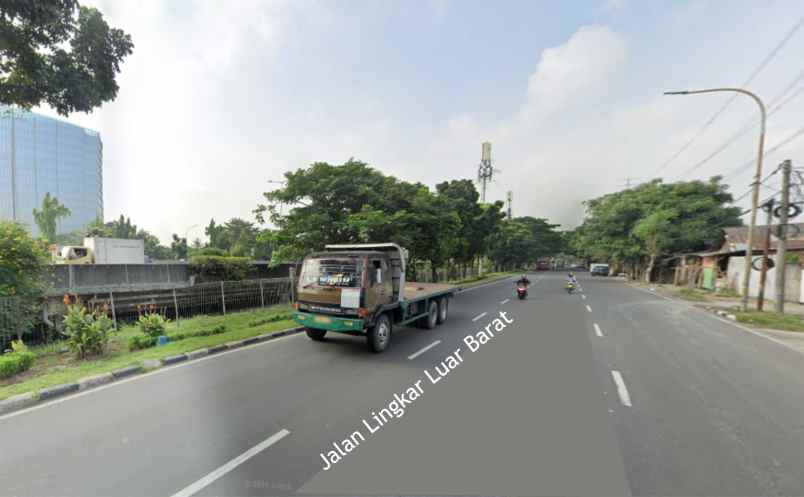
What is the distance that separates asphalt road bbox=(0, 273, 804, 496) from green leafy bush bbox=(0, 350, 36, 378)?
1.79 metres

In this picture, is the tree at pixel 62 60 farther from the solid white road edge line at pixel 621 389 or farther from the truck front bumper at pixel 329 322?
the solid white road edge line at pixel 621 389

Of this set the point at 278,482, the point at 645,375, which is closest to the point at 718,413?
the point at 645,375

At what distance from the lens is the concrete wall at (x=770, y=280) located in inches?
608

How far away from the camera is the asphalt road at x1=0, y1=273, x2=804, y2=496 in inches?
111

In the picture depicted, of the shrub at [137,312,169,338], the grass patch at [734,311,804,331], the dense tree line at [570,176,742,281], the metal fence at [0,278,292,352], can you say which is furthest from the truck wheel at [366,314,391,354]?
the dense tree line at [570,176,742,281]

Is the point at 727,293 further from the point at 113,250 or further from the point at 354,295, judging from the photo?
the point at 113,250

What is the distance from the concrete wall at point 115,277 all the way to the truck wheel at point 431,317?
1122 cm

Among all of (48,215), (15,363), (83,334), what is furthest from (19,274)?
(48,215)

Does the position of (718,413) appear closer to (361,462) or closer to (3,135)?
(361,462)

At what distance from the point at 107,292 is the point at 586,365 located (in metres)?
17.2

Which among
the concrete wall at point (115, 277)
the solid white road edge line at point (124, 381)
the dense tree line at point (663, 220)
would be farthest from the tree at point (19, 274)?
the dense tree line at point (663, 220)

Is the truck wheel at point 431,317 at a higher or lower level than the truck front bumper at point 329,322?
lower

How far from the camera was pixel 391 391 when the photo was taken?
472cm

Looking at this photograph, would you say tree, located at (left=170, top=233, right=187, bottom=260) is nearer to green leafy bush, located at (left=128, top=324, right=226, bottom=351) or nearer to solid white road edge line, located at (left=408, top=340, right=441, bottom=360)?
green leafy bush, located at (left=128, top=324, right=226, bottom=351)
